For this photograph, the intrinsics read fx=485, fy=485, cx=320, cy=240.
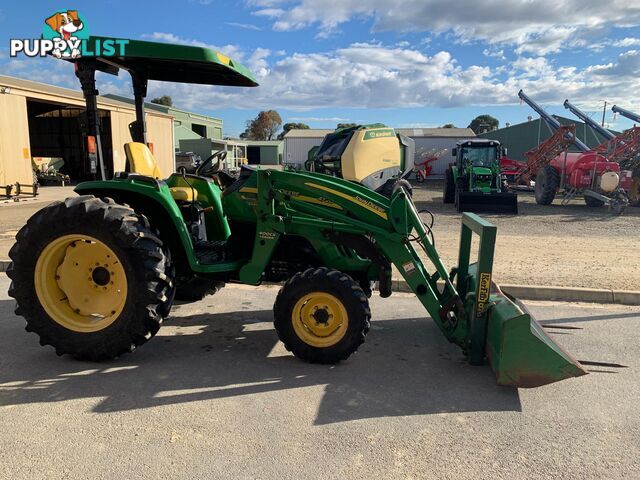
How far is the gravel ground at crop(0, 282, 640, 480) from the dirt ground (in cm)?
214

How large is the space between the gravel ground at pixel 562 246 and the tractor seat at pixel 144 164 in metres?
4.04

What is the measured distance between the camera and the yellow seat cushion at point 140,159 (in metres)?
4.44

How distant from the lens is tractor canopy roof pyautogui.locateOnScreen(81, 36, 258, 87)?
140 inches

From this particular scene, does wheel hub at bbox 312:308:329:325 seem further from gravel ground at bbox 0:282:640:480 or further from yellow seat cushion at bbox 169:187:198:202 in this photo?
yellow seat cushion at bbox 169:187:198:202

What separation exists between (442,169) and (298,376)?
32.1 metres

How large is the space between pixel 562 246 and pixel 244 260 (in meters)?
6.67

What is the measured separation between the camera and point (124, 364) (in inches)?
146

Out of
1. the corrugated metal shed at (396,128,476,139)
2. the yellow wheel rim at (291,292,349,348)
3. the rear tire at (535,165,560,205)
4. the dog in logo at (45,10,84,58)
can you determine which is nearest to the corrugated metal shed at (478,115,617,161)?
the corrugated metal shed at (396,128,476,139)

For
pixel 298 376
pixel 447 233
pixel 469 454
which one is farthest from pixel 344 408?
Result: pixel 447 233

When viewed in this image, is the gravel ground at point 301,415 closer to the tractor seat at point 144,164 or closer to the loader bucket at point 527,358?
the loader bucket at point 527,358

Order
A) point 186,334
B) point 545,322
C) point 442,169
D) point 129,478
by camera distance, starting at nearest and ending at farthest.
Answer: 1. point 129,478
2. point 186,334
3. point 545,322
4. point 442,169

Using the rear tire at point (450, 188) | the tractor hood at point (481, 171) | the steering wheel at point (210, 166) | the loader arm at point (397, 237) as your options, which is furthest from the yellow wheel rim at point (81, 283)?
the rear tire at point (450, 188)

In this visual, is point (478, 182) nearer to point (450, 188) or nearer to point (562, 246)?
point (450, 188)

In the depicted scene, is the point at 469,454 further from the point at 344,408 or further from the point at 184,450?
the point at 184,450
